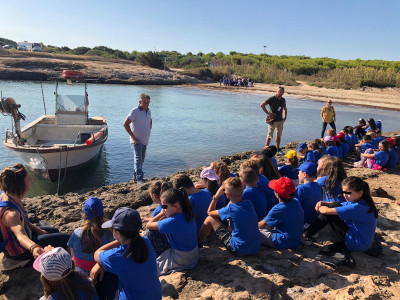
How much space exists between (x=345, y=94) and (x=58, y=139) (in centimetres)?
3849

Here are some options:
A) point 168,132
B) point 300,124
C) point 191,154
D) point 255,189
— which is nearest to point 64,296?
point 255,189

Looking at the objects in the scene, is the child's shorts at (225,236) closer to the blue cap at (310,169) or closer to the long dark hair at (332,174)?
the blue cap at (310,169)

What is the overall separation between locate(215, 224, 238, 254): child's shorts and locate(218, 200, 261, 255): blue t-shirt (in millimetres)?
65

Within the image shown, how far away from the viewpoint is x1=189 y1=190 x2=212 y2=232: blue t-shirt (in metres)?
4.30

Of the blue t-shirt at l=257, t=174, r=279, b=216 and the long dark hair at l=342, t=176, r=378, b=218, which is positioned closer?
the long dark hair at l=342, t=176, r=378, b=218

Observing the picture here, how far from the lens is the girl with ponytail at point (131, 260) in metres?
2.73

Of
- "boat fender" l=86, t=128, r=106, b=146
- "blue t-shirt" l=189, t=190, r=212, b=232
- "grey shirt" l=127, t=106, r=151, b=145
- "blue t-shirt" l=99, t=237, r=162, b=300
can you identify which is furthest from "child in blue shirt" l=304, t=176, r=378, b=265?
"boat fender" l=86, t=128, r=106, b=146

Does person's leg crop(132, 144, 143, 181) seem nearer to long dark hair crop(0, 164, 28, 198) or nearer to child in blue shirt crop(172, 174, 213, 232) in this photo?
child in blue shirt crop(172, 174, 213, 232)

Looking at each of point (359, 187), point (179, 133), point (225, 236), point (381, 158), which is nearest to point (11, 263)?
point (225, 236)

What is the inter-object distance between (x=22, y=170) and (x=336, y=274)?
3856 millimetres

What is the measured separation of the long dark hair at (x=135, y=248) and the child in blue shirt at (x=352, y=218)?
2401 millimetres

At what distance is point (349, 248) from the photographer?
4031 mm

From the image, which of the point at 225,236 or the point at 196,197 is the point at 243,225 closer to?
the point at 225,236

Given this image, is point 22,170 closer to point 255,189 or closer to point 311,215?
point 255,189
